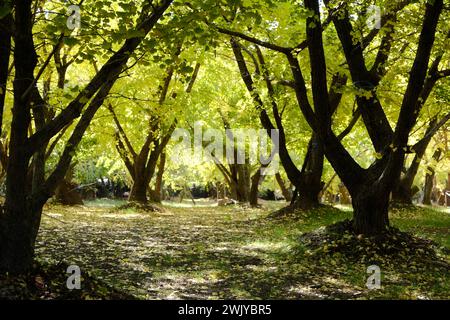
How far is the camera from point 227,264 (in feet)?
31.0

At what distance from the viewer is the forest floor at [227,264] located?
23.9ft

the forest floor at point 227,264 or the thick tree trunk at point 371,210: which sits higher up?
the thick tree trunk at point 371,210

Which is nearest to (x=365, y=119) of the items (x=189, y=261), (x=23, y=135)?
(x=189, y=261)

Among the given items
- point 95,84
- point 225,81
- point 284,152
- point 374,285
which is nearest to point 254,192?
point 225,81

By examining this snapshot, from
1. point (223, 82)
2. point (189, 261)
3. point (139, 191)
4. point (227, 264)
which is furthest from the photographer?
point (223, 82)

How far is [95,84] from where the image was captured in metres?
6.07

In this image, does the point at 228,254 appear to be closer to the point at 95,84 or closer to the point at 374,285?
the point at 374,285

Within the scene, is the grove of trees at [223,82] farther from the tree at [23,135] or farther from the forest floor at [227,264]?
the forest floor at [227,264]

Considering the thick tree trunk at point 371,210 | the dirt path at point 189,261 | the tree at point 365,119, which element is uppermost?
the tree at point 365,119

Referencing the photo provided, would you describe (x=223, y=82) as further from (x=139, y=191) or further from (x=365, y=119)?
(x=365, y=119)

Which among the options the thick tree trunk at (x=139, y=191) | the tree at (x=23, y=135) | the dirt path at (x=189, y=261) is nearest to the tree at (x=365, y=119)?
the dirt path at (x=189, y=261)

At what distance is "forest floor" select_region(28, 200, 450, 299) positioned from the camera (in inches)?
286

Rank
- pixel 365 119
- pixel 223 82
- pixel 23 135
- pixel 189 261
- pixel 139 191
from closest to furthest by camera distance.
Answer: pixel 23 135
pixel 189 261
pixel 365 119
pixel 139 191
pixel 223 82

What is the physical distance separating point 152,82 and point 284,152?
6342mm
